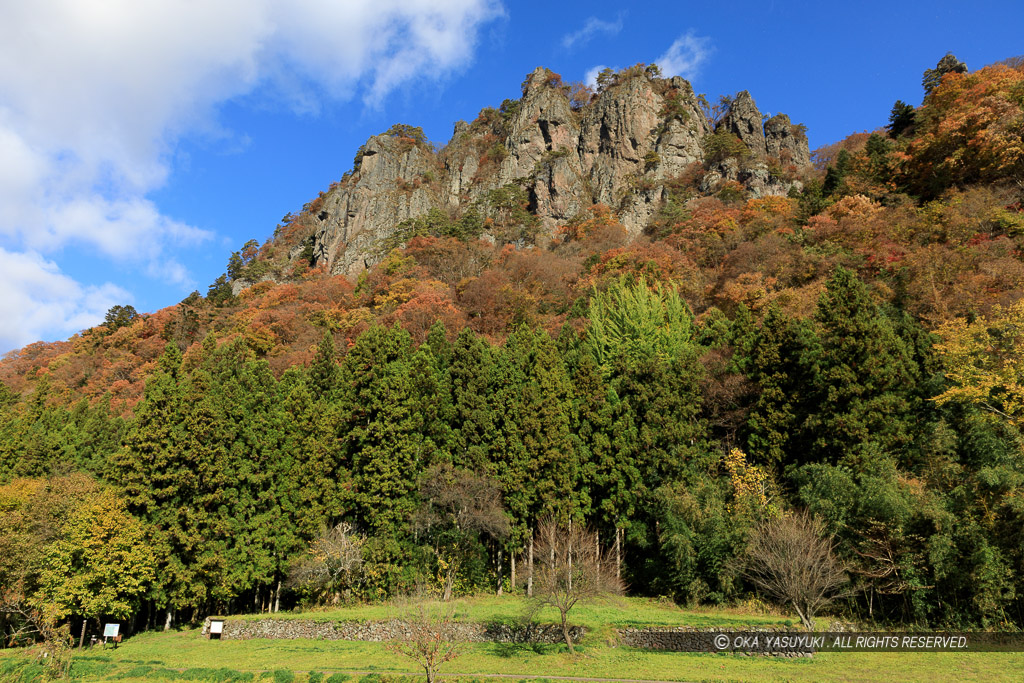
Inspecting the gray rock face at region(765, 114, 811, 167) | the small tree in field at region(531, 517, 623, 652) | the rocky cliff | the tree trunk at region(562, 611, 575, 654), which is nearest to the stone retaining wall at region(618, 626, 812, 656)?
the small tree in field at region(531, 517, 623, 652)

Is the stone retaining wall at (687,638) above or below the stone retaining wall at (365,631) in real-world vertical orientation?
above

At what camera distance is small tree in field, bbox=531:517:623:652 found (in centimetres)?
1766

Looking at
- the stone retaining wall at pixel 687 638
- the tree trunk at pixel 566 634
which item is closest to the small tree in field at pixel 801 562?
the stone retaining wall at pixel 687 638

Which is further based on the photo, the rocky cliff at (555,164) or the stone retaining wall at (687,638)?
the rocky cliff at (555,164)

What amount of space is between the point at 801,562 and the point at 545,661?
856cm

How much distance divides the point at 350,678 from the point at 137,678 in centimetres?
667

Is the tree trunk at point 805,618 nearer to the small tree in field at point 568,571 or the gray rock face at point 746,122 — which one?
the small tree in field at point 568,571

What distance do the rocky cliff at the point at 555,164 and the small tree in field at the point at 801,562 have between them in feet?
177

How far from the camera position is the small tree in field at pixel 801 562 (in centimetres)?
1681

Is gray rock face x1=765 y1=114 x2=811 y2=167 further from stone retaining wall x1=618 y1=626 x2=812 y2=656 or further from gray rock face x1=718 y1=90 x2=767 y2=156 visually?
stone retaining wall x1=618 y1=626 x2=812 y2=656

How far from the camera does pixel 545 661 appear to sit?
1684cm

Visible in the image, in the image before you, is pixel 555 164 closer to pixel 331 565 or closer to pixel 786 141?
pixel 786 141

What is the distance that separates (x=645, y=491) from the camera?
26484mm

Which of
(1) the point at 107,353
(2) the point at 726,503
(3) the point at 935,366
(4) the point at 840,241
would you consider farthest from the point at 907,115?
(1) the point at 107,353
